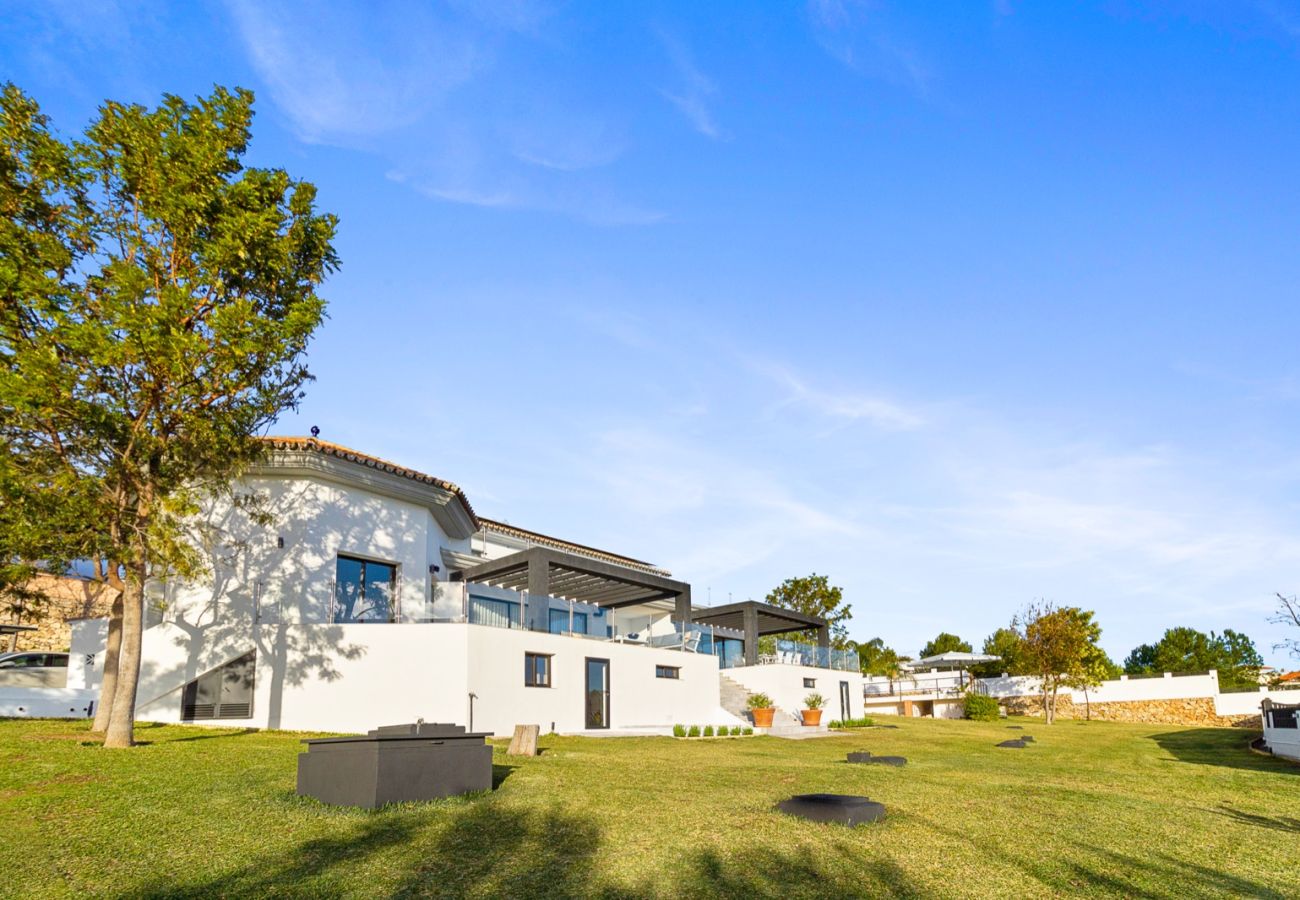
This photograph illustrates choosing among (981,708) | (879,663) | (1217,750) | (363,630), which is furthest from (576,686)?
(879,663)

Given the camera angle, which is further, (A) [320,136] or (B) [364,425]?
(B) [364,425]

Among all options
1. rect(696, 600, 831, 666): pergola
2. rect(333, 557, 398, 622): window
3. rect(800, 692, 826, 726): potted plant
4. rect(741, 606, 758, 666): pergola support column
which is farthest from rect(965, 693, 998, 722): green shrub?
rect(333, 557, 398, 622): window

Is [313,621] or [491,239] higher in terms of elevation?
[491,239]

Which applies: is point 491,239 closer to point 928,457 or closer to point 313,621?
point 313,621

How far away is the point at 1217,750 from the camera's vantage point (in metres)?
23.4

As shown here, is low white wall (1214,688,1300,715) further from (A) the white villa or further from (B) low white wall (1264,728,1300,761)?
(A) the white villa

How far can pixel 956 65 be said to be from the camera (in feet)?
55.6

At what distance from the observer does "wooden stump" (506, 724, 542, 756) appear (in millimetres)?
15234

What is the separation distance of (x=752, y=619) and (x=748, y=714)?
5.19 metres

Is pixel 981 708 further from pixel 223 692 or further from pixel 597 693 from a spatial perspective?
pixel 223 692

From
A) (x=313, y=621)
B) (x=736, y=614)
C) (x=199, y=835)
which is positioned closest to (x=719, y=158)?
(x=313, y=621)

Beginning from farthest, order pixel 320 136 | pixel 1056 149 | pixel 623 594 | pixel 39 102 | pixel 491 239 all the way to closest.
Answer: pixel 623 594 → pixel 491 239 → pixel 1056 149 → pixel 320 136 → pixel 39 102

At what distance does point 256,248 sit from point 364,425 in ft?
32.8

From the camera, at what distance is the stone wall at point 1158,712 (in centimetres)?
3991
